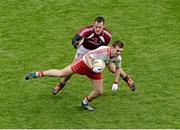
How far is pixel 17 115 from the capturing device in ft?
36.9

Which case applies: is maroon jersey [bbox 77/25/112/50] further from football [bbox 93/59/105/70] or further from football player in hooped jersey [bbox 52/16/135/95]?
football [bbox 93/59/105/70]

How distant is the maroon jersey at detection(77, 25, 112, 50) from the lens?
11.8m

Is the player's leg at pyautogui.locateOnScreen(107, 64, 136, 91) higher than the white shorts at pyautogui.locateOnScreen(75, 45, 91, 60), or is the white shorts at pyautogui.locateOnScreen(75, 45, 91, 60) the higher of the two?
the white shorts at pyautogui.locateOnScreen(75, 45, 91, 60)

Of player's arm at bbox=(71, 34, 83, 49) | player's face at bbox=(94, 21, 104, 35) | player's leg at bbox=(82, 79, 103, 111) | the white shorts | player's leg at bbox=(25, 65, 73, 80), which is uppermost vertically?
player's face at bbox=(94, 21, 104, 35)

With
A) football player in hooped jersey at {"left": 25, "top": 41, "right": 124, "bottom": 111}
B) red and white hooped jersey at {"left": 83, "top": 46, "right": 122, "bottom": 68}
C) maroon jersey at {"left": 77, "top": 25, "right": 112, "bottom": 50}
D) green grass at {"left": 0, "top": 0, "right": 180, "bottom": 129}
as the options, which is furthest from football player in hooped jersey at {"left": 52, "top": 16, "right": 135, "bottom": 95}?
red and white hooped jersey at {"left": 83, "top": 46, "right": 122, "bottom": 68}

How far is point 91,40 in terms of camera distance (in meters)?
12.0

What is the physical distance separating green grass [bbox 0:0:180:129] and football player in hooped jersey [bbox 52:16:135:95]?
1.01 feet

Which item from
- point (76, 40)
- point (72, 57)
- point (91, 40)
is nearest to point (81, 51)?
point (91, 40)

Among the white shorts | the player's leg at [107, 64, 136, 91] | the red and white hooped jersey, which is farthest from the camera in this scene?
the player's leg at [107, 64, 136, 91]

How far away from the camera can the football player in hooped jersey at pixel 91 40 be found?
1172 centimetres

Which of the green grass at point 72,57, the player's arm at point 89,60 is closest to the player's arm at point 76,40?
the player's arm at point 89,60

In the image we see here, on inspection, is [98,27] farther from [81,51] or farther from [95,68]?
[95,68]

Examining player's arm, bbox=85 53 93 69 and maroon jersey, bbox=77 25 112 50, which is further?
maroon jersey, bbox=77 25 112 50

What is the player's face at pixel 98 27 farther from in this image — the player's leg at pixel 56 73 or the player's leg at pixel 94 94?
the player's leg at pixel 94 94
